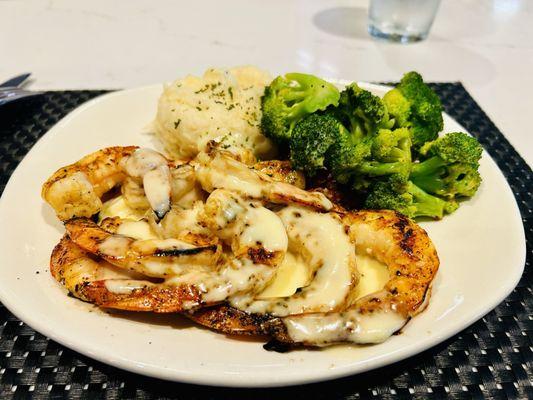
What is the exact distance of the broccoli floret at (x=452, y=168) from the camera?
7.74 ft

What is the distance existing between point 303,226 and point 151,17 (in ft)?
12.8

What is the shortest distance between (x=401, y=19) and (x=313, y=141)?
116 inches

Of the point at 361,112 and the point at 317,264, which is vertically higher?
the point at 361,112

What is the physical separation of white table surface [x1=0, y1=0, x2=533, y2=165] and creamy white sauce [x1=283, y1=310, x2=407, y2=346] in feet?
8.13

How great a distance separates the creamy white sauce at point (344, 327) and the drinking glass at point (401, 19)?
3475 mm

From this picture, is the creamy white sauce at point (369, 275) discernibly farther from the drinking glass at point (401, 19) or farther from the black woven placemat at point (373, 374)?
the drinking glass at point (401, 19)

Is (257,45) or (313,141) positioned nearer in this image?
(313,141)

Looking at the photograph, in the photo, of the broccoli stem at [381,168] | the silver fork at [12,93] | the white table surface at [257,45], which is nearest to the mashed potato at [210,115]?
the broccoli stem at [381,168]

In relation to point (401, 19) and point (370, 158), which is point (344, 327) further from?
point (401, 19)

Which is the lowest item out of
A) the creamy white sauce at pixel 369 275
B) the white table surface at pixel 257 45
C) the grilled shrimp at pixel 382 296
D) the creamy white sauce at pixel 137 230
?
the white table surface at pixel 257 45

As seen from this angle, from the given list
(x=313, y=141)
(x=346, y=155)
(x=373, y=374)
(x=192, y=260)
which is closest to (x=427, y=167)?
(x=346, y=155)

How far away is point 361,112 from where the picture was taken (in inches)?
96.4

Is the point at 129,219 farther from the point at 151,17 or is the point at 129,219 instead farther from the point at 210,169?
the point at 151,17

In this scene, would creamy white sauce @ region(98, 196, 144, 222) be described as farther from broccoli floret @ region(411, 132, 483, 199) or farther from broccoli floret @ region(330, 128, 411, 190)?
broccoli floret @ region(411, 132, 483, 199)
